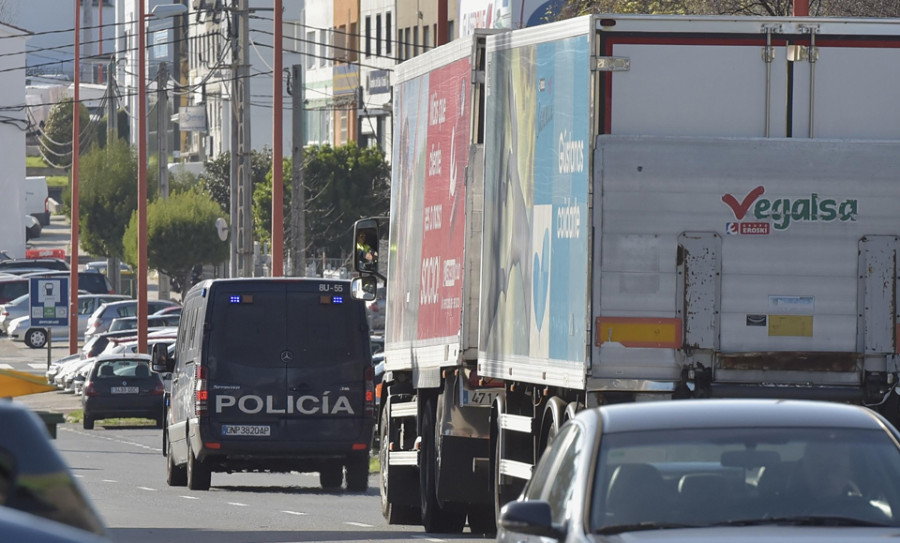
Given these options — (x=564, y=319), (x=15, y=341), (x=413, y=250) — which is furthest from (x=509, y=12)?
(x=564, y=319)

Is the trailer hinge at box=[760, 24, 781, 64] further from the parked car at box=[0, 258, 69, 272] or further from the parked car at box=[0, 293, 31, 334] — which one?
the parked car at box=[0, 258, 69, 272]

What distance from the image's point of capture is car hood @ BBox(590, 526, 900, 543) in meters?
7.06

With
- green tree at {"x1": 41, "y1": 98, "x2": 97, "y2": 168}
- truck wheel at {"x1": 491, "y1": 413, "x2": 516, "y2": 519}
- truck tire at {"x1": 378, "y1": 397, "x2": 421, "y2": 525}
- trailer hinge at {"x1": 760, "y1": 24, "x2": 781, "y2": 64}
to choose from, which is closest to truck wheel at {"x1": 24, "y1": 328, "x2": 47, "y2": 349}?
truck tire at {"x1": 378, "y1": 397, "x2": 421, "y2": 525}

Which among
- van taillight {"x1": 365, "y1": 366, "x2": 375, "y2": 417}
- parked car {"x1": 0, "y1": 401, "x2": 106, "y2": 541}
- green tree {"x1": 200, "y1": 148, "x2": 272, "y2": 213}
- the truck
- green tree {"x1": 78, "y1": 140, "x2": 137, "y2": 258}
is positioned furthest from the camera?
green tree {"x1": 200, "y1": 148, "x2": 272, "y2": 213}

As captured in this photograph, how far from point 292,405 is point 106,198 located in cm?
7666

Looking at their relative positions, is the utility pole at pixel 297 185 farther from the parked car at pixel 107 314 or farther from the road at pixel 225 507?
the parked car at pixel 107 314

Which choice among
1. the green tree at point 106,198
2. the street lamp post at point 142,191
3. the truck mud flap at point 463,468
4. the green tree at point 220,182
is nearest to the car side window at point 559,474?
the truck mud flap at point 463,468

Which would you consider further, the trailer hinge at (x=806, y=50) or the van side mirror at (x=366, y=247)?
the van side mirror at (x=366, y=247)

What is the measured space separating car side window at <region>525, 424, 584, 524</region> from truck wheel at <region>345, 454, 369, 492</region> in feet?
44.7

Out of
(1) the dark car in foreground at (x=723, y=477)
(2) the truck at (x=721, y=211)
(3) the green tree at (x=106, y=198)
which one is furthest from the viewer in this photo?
(3) the green tree at (x=106, y=198)

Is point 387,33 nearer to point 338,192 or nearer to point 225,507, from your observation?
point 338,192

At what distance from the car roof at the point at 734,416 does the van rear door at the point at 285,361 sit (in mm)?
13502

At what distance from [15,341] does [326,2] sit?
21.2 meters

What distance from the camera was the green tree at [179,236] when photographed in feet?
278
